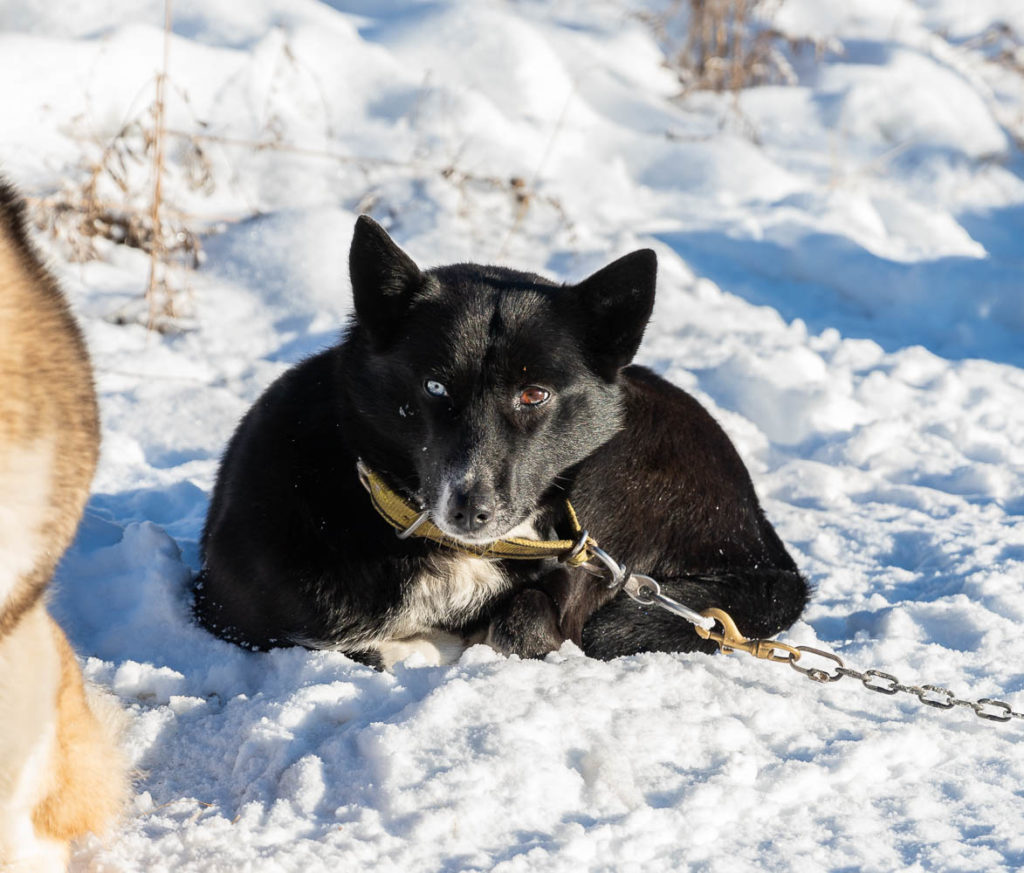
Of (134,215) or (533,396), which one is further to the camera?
(134,215)

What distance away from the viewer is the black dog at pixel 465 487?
8.98ft

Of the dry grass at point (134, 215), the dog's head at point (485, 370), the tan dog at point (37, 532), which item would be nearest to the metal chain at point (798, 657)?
the dog's head at point (485, 370)

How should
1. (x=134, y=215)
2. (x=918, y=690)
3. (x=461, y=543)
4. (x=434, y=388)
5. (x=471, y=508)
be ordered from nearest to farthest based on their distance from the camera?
(x=918, y=690)
(x=471, y=508)
(x=434, y=388)
(x=461, y=543)
(x=134, y=215)

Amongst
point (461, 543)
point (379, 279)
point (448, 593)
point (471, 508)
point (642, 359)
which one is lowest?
point (642, 359)

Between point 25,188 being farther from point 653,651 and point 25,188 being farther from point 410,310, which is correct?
point 653,651

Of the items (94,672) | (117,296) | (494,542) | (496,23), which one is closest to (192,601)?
(94,672)

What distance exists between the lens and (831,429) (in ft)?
14.7

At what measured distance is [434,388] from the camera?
274 centimetres

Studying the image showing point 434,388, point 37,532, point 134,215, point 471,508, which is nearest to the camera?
point 37,532

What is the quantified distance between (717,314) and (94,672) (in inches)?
149

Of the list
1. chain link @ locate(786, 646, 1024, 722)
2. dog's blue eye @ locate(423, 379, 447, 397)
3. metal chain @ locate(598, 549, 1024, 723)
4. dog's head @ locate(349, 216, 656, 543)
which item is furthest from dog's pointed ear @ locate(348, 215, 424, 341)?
chain link @ locate(786, 646, 1024, 722)

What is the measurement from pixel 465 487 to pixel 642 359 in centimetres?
269

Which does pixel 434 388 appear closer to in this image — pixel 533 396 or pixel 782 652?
pixel 533 396

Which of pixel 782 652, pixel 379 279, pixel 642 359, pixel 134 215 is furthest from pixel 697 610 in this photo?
pixel 134 215
